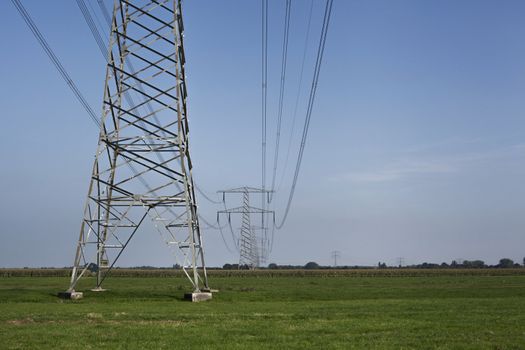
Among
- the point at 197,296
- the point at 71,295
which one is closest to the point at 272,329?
the point at 197,296

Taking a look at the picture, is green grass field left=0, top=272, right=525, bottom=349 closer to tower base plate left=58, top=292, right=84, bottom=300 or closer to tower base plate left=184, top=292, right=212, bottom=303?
tower base plate left=58, top=292, right=84, bottom=300

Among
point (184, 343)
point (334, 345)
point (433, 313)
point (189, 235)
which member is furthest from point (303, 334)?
point (189, 235)

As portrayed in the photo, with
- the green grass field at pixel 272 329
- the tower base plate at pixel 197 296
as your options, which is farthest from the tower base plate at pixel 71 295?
the green grass field at pixel 272 329

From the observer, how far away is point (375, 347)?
14.9 m

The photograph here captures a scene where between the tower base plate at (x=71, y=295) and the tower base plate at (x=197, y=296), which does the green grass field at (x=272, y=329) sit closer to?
the tower base plate at (x=71, y=295)

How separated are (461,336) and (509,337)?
1.26 meters

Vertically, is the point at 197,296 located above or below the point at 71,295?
below

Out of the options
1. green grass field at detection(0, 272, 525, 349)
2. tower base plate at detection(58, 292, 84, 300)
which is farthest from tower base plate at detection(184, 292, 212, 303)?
green grass field at detection(0, 272, 525, 349)

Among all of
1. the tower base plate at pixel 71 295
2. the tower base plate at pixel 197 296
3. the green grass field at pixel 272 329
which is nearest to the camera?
the green grass field at pixel 272 329

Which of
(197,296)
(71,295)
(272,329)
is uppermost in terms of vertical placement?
(71,295)

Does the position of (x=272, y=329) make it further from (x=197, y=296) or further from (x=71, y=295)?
(x=71, y=295)

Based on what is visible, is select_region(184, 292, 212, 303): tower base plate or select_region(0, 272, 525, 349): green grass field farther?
select_region(184, 292, 212, 303): tower base plate

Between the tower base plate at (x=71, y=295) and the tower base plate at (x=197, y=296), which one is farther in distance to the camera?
the tower base plate at (x=71, y=295)

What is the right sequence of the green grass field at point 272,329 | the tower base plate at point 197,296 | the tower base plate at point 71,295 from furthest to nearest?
the tower base plate at point 71,295
the tower base plate at point 197,296
the green grass field at point 272,329
